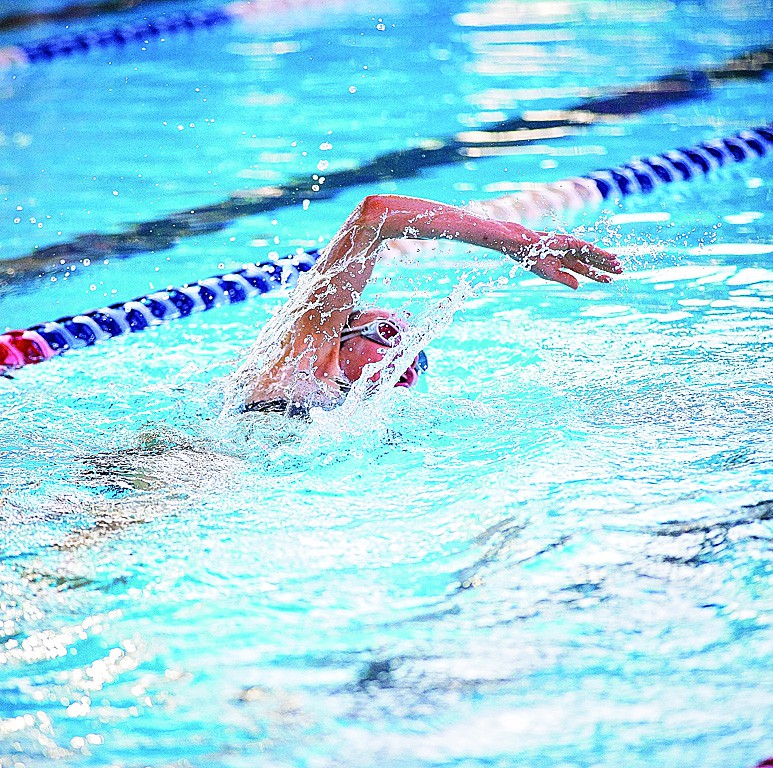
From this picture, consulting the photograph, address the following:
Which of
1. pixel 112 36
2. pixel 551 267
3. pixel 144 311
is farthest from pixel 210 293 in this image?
pixel 112 36

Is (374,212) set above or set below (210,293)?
above

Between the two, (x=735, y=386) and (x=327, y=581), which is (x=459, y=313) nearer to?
(x=735, y=386)

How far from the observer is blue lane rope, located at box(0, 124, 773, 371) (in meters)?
3.81

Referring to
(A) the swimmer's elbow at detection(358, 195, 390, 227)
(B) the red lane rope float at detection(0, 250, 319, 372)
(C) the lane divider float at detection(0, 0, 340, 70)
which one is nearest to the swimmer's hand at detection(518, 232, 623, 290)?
(A) the swimmer's elbow at detection(358, 195, 390, 227)

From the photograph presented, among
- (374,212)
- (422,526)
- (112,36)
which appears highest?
(112,36)

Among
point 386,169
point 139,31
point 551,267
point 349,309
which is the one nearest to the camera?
point 551,267

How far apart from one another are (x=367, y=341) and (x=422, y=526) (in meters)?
0.60

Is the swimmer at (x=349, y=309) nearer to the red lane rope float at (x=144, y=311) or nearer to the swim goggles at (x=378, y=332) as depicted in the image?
the swim goggles at (x=378, y=332)

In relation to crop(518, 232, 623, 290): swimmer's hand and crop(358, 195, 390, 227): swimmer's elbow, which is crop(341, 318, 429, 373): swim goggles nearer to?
crop(358, 195, 390, 227): swimmer's elbow

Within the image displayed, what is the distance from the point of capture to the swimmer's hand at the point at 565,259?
255 cm

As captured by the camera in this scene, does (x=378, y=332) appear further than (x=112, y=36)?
No

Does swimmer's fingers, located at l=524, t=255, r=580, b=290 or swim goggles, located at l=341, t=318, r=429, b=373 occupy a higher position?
swimmer's fingers, located at l=524, t=255, r=580, b=290

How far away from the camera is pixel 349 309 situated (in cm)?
278

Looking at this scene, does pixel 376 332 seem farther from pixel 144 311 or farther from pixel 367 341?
pixel 144 311
